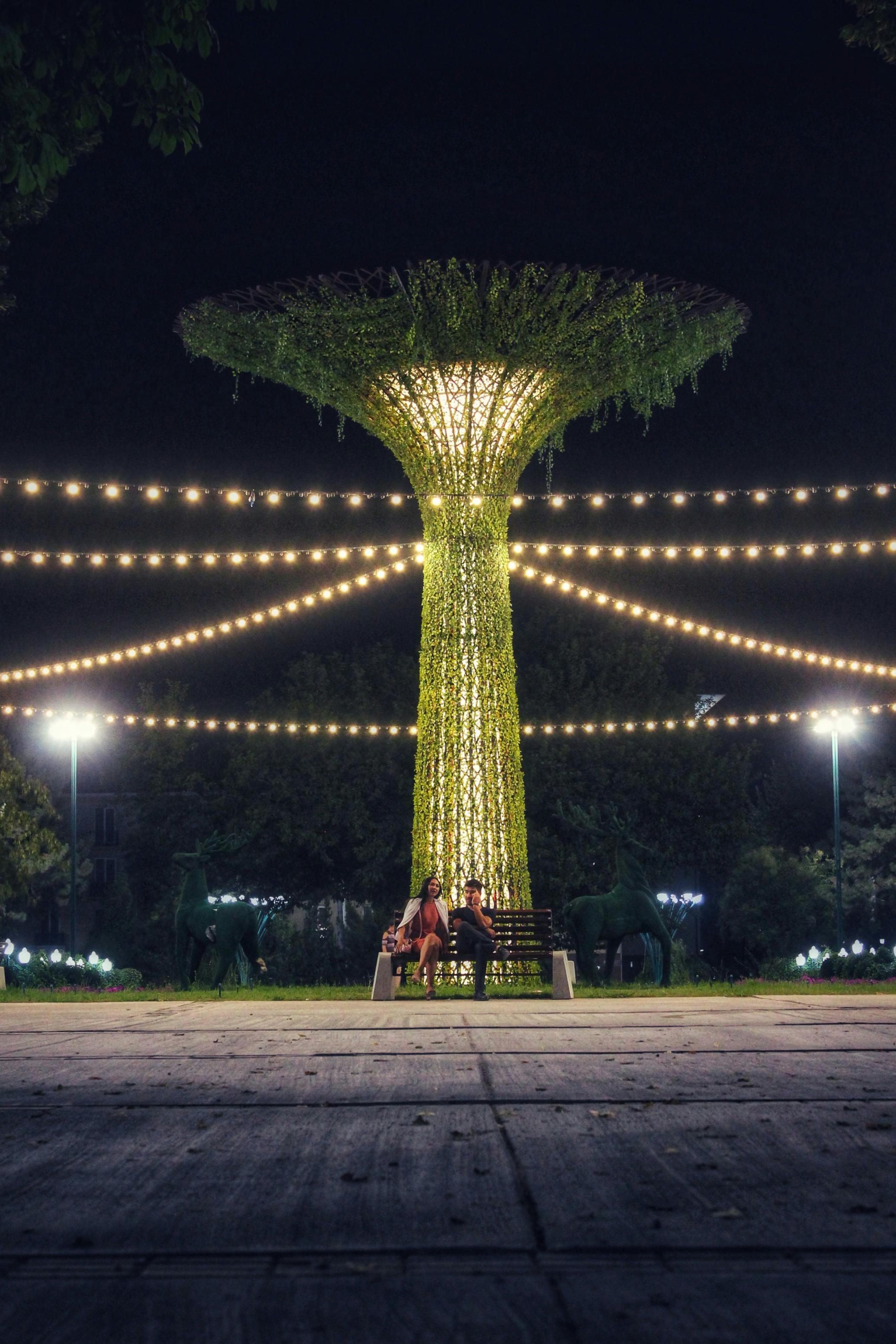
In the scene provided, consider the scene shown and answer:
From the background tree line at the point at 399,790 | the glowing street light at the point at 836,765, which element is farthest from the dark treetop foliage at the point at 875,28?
the background tree line at the point at 399,790

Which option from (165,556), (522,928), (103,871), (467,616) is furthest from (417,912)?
(103,871)

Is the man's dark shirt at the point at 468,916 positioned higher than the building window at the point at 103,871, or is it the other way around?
the man's dark shirt at the point at 468,916

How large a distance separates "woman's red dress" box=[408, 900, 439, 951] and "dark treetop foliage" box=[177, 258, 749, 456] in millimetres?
6503

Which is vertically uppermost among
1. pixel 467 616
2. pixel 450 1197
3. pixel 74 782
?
pixel 467 616

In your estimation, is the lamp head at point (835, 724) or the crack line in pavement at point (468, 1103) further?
the lamp head at point (835, 724)

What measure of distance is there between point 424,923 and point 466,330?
7059mm

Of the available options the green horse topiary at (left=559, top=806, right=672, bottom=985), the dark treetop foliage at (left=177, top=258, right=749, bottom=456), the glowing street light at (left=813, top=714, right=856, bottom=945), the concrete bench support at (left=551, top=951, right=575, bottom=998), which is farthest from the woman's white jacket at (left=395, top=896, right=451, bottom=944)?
the glowing street light at (left=813, top=714, right=856, bottom=945)

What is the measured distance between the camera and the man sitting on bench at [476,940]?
49.9 ft

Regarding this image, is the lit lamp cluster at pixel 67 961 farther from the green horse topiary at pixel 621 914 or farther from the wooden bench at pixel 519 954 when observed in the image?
Answer: the green horse topiary at pixel 621 914

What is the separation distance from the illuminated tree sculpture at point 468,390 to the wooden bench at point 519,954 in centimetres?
168

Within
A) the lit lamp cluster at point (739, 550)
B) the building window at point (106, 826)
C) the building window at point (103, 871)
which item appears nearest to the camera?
the lit lamp cluster at point (739, 550)

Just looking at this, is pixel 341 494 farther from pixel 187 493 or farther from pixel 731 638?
pixel 731 638

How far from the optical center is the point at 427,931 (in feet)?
50.9

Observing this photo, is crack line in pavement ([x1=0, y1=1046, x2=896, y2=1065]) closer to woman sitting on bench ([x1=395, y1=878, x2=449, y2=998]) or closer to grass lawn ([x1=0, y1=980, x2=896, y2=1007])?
grass lawn ([x1=0, y1=980, x2=896, y2=1007])
